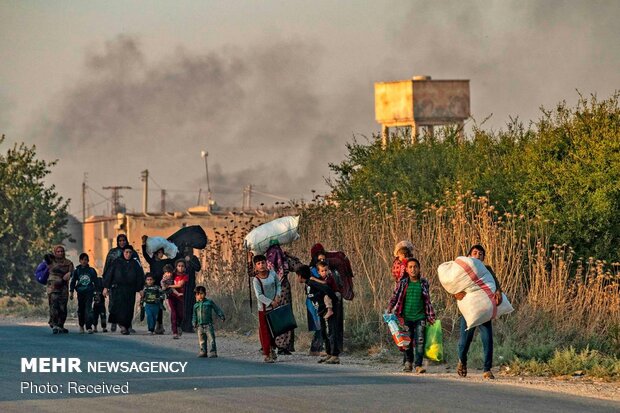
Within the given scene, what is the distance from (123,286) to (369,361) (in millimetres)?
9013

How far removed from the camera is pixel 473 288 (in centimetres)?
1998

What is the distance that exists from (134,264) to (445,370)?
37.1ft

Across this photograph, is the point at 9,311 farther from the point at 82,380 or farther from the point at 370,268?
the point at 82,380

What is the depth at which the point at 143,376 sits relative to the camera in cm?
2050

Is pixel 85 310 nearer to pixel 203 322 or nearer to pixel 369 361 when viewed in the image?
pixel 203 322

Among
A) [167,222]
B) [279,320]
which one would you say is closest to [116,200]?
[167,222]

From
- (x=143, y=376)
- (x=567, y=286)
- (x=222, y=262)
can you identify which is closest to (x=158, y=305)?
(x=222, y=262)

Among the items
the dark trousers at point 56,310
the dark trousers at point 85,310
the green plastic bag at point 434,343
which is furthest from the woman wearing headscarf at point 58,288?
the green plastic bag at point 434,343

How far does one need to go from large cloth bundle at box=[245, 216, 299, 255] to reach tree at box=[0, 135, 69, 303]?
26.7 meters

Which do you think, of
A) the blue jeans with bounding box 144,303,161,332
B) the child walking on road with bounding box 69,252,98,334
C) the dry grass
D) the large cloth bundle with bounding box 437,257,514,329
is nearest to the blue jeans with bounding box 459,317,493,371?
the large cloth bundle with bounding box 437,257,514,329

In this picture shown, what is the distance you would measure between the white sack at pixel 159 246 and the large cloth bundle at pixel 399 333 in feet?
35.6

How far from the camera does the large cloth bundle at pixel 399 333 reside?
21.0 m

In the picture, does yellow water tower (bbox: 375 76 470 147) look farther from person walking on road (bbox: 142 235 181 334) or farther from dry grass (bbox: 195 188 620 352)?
person walking on road (bbox: 142 235 181 334)

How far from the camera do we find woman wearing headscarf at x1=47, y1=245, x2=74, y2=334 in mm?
30625
